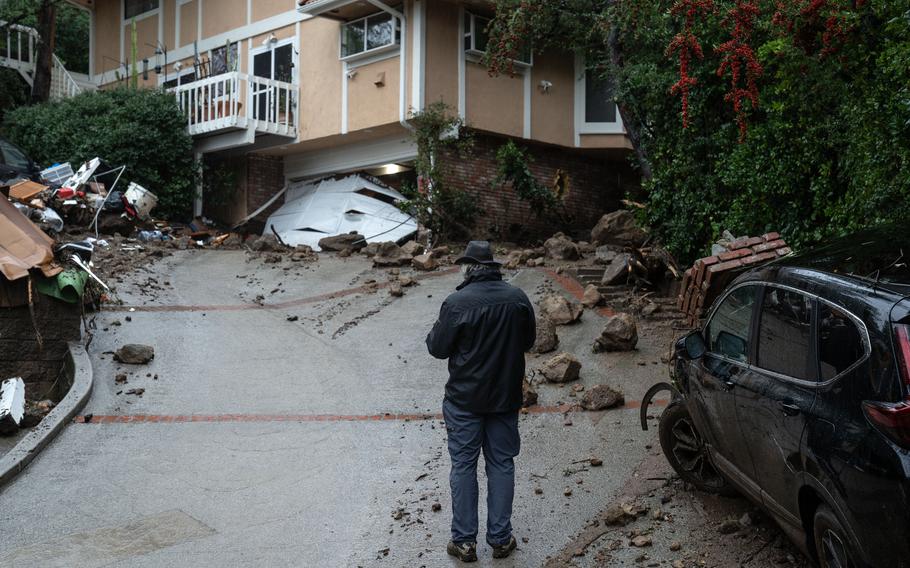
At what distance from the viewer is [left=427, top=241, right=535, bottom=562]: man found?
547cm

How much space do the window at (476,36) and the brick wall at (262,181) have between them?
254 inches

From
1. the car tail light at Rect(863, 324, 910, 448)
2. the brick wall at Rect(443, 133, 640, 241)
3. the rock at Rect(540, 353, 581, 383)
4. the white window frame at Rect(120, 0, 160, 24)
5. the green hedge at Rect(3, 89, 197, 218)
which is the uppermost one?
the white window frame at Rect(120, 0, 160, 24)

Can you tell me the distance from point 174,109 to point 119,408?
47.8 feet

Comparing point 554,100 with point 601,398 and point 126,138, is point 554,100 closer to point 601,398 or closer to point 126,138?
point 126,138

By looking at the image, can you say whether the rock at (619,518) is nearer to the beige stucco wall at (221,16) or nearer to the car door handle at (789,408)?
the car door handle at (789,408)

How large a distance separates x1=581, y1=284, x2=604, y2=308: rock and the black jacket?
265 inches

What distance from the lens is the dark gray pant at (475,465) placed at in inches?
216

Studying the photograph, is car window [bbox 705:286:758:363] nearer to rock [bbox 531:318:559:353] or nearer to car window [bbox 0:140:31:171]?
rock [bbox 531:318:559:353]

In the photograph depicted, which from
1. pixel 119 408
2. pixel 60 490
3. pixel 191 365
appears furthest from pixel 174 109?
pixel 60 490

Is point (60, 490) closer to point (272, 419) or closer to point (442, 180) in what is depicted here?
point (272, 419)

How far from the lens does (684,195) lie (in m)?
12.3

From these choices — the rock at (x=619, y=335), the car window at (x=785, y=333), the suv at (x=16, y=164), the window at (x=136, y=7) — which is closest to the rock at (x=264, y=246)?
the suv at (x=16, y=164)

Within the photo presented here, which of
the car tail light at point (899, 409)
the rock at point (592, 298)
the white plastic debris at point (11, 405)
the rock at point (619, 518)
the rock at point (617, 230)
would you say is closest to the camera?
the car tail light at point (899, 409)

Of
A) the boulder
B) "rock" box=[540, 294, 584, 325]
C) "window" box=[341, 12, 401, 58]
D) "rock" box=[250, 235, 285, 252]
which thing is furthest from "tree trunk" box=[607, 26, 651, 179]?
"rock" box=[250, 235, 285, 252]
